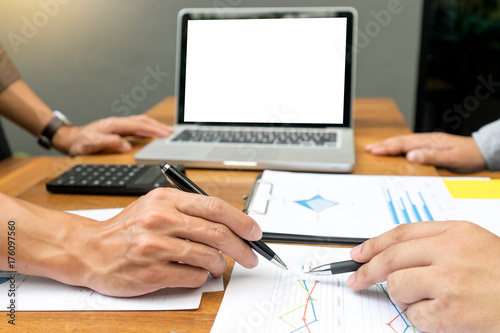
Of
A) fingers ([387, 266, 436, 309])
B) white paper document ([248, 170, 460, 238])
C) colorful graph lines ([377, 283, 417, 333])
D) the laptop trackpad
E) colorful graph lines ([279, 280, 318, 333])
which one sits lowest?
the laptop trackpad

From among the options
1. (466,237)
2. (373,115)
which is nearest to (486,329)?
(466,237)

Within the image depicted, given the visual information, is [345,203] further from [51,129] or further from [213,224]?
[51,129]

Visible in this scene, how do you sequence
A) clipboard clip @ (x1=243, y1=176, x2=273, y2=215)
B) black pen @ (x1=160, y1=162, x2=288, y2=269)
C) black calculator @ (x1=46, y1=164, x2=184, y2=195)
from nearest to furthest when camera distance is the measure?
black pen @ (x1=160, y1=162, x2=288, y2=269), clipboard clip @ (x1=243, y1=176, x2=273, y2=215), black calculator @ (x1=46, y1=164, x2=184, y2=195)

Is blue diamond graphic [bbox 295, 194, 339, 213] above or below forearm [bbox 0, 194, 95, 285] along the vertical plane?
below

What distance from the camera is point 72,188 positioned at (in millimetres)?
780

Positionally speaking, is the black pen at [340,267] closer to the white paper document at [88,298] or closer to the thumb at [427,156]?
the white paper document at [88,298]

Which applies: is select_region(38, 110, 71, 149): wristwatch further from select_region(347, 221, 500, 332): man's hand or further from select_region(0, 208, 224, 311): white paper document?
select_region(347, 221, 500, 332): man's hand

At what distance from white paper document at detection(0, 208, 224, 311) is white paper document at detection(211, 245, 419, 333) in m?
0.04

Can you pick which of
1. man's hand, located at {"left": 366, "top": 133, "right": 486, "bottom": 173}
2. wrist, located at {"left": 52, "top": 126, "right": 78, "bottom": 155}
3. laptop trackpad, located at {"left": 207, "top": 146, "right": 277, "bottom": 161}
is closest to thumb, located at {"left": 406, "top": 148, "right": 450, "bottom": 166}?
man's hand, located at {"left": 366, "top": 133, "right": 486, "bottom": 173}

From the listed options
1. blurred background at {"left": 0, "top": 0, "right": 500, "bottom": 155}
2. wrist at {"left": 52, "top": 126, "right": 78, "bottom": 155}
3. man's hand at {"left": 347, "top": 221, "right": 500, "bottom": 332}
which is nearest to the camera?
→ man's hand at {"left": 347, "top": 221, "right": 500, "bottom": 332}

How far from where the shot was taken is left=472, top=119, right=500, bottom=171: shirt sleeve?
0.99m

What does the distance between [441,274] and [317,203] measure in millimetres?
277

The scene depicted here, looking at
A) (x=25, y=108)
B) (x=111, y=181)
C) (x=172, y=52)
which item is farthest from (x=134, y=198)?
(x=172, y=52)

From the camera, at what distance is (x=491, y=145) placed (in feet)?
3.27
